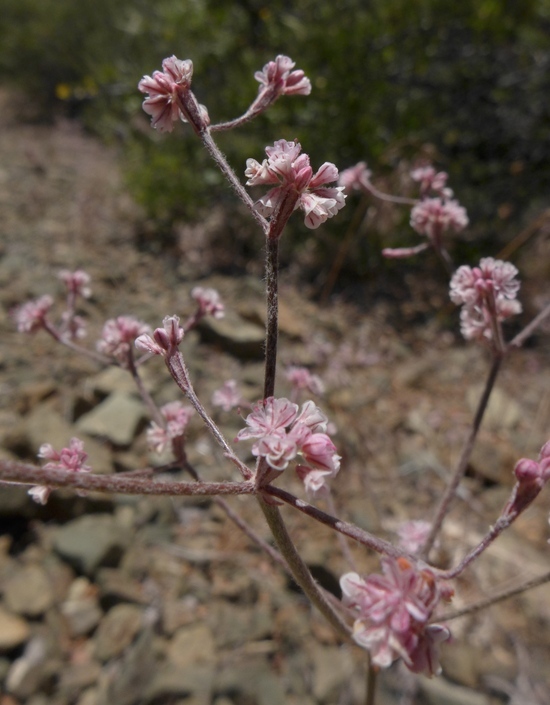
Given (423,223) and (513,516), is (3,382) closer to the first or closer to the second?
(423,223)

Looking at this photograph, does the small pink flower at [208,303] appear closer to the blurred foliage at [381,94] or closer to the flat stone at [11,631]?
the flat stone at [11,631]

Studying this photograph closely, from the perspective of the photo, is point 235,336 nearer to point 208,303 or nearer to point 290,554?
point 208,303

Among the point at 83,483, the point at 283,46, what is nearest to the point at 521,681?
the point at 83,483

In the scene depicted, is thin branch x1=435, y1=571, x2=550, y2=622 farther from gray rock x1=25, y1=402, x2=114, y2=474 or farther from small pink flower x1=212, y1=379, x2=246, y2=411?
gray rock x1=25, y1=402, x2=114, y2=474

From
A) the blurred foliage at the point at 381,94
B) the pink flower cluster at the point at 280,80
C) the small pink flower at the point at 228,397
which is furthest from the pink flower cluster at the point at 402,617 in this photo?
the blurred foliage at the point at 381,94

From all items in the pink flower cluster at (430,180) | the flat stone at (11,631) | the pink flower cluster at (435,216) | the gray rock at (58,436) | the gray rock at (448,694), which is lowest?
the flat stone at (11,631)

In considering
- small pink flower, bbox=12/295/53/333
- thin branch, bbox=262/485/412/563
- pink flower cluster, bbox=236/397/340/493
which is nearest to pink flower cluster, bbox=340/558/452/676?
thin branch, bbox=262/485/412/563

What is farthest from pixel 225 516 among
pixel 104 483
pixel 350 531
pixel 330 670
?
pixel 104 483
